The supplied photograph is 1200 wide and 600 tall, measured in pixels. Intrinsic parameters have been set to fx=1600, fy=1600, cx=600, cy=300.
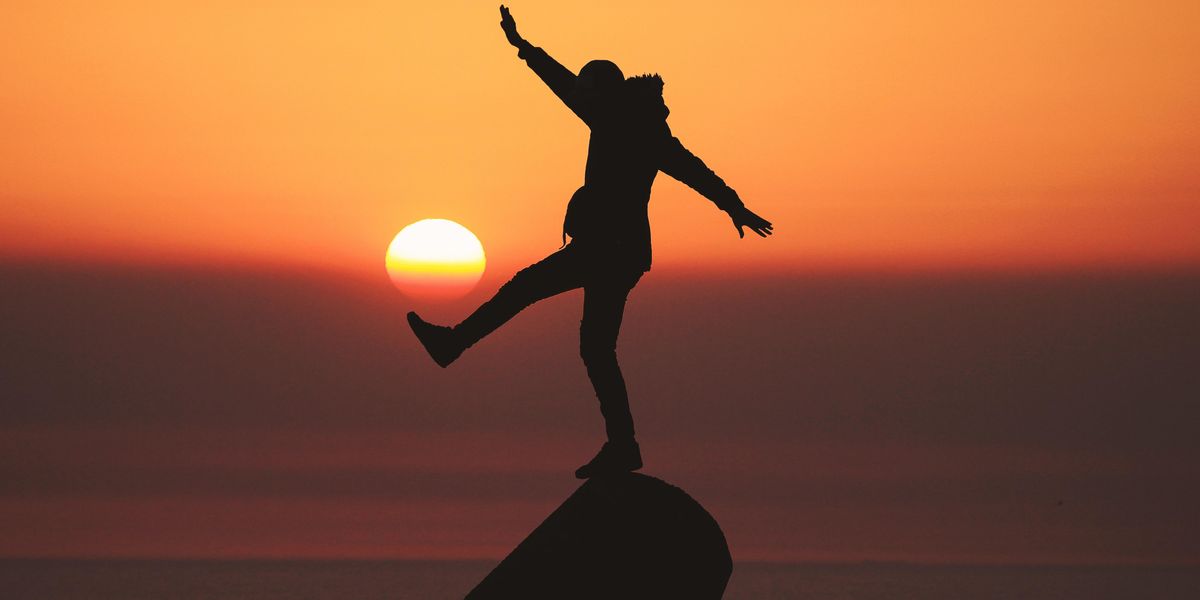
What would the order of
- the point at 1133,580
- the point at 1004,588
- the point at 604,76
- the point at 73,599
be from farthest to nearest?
the point at 1133,580, the point at 1004,588, the point at 73,599, the point at 604,76

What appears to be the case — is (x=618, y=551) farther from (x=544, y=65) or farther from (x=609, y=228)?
(x=544, y=65)

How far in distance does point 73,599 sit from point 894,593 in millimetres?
72210

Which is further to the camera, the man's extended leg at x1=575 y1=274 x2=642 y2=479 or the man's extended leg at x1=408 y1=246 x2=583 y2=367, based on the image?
the man's extended leg at x1=575 y1=274 x2=642 y2=479

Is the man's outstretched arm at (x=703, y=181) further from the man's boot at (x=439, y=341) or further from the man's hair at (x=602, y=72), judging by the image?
the man's boot at (x=439, y=341)

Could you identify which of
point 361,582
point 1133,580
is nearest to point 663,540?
point 361,582

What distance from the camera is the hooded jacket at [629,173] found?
1309 centimetres

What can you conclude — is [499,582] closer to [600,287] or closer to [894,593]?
[600,287]

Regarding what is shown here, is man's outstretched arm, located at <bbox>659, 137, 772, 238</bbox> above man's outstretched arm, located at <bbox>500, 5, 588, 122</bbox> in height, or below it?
below

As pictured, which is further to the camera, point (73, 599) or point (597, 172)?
point (73, 599)

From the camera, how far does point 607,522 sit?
13.6 metres

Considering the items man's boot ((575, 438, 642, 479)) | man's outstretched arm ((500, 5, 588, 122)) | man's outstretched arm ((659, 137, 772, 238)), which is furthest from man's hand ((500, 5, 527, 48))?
man's boot ((575, 438, 642, 479))

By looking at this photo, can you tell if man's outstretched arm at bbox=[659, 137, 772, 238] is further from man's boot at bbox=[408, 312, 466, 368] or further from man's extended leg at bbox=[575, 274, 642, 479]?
man's boot at bbox=[408, 312, 466, 368]

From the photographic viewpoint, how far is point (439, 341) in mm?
13102

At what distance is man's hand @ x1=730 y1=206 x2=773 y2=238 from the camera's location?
43.7ft
